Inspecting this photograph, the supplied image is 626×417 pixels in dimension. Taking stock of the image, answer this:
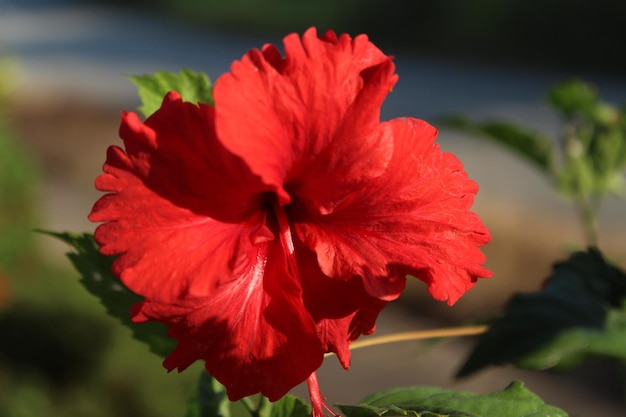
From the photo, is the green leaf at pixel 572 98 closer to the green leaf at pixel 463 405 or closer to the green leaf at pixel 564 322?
the green leaf at pixel 564 322

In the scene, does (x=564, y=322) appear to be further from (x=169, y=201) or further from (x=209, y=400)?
(x=169, y=201)

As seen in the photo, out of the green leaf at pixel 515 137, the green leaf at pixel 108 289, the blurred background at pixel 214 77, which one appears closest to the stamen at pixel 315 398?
the green leaf at pixel 108 289

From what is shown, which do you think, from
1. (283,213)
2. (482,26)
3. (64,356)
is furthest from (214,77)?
(283,213)

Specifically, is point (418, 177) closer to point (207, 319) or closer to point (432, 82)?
point (207, 319)

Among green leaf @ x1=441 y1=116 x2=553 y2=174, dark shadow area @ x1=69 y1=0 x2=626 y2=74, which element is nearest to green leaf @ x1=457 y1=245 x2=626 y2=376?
green leaf @ x1=441 y1=116 x2=553 y2=174

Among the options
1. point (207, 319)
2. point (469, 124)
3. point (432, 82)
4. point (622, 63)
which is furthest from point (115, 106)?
point (207, 319)

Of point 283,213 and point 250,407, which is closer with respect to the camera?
point 283,213

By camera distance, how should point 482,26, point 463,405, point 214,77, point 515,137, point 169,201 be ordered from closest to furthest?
point 169,201, point 463,405, point 515,137, point 214,77, point 482,26

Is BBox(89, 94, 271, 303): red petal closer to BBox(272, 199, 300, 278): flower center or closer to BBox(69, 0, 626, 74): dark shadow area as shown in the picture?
BBox(272, 199, 300, 278): flower center
